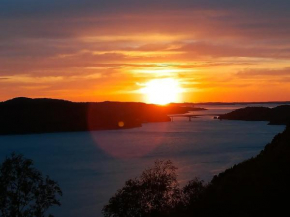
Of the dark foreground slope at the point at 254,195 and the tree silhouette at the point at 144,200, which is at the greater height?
the dark foreground slope at the point at 254,195

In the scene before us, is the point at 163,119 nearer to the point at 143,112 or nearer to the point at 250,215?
the point at 143,112

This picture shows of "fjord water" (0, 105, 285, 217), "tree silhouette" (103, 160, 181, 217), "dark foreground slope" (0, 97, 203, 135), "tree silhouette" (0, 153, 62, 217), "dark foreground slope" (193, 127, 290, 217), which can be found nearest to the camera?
"dark foreground slope" (193, 127, 290, 217)

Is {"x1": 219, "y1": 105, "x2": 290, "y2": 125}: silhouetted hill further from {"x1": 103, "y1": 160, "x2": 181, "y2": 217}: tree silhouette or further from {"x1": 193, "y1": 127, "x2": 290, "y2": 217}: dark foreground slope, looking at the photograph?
{"x1": 193, "y1": 127, "x2": 290, "y2": 217}: dark foreground slope

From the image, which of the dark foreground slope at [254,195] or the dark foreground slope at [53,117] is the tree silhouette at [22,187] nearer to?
the dark foreground slope at [254,195]

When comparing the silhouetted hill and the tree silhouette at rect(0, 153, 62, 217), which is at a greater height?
the silhouetted hill

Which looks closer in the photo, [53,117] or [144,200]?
[144,200]

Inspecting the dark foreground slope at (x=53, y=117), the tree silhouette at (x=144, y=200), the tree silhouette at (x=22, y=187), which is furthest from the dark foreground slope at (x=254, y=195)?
the dark foreground slope at (x=53, y=117)

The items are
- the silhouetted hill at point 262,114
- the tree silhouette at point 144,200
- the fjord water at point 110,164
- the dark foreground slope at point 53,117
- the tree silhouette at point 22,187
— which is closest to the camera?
the tree silhouette at point 22,187

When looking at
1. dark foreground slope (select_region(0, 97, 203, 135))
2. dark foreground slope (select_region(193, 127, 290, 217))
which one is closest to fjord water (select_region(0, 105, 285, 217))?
dark foreground slope (select_region(193, 127, 290, 217))

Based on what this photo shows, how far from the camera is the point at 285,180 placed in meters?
14.1

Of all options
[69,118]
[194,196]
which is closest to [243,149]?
[194,196]

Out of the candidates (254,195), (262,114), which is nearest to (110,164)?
(254,195)

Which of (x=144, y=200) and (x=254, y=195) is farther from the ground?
(x=254, y=195)

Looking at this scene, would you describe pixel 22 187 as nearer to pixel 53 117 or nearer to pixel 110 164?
pixel 110 164
